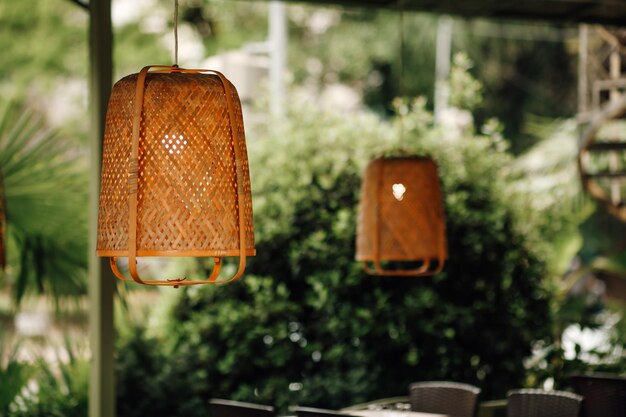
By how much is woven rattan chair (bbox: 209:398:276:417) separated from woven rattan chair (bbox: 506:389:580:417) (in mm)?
1333

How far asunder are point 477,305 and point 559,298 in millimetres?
749

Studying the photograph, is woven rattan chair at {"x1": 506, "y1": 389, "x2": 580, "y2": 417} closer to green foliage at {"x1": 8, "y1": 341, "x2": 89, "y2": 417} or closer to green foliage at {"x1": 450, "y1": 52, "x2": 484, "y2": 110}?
green foliage at {"x1": 8, "y1": 341, "x2": 89, "y2": 417}

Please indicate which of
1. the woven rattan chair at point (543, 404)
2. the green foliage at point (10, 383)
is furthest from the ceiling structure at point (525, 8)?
the green foliage at point (10, 383)

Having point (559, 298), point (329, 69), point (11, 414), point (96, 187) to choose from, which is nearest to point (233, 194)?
point (96, 187)

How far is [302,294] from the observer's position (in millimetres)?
6137

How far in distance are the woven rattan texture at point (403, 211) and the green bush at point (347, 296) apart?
6.88 ft

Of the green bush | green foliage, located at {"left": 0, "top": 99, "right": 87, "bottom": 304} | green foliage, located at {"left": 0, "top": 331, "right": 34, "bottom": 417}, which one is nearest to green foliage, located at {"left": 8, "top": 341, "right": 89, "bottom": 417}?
green foliage, located at {"left": 0, "top": 331, "right": 34, "bottom": 417}

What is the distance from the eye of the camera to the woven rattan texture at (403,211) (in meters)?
3.74

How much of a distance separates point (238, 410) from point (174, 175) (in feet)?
5.58

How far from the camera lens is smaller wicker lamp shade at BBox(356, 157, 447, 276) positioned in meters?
3.74

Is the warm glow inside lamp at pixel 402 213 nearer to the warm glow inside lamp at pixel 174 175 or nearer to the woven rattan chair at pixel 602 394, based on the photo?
the woven rattan chair at pixel 602 394

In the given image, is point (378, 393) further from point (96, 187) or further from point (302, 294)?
point (96, 187)

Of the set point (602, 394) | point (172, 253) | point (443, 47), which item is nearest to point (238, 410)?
point (172, 253)

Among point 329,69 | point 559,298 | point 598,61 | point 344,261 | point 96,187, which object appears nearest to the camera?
point 96,187
